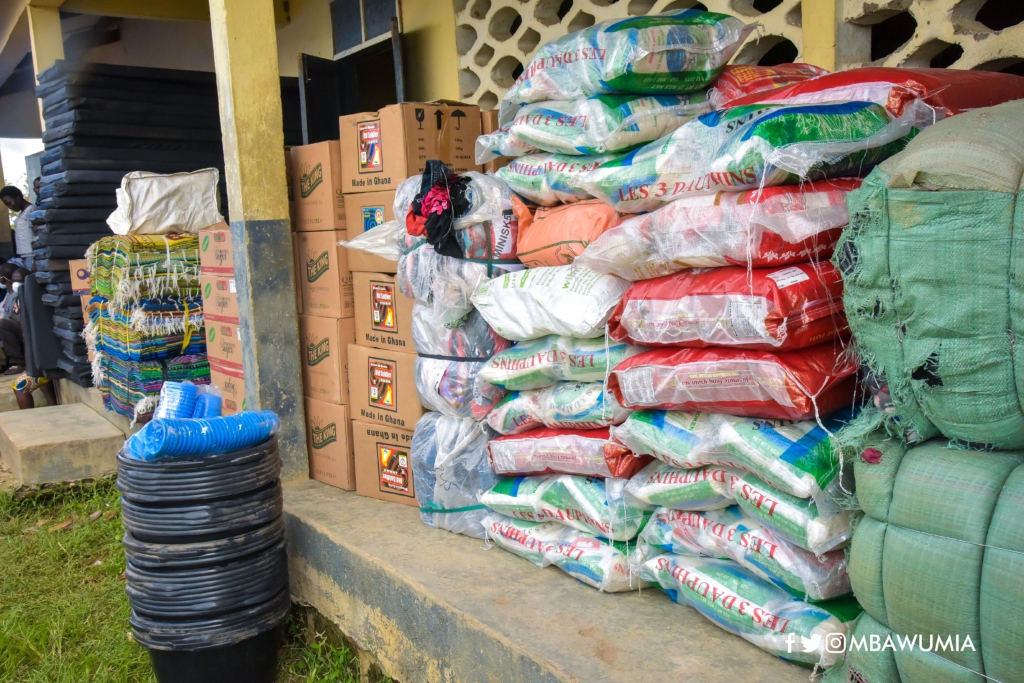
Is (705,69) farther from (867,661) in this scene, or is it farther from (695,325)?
(867,661)

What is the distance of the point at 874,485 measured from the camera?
1.56 meters

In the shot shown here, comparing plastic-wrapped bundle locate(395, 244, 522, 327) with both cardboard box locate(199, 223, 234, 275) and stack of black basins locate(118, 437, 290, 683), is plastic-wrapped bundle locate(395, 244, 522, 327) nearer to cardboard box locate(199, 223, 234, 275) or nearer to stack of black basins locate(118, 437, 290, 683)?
stack of black basins locate(118, 437, 290, 683)

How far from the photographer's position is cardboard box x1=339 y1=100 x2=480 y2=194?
3104 millimetres

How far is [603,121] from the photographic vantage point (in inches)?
89.4

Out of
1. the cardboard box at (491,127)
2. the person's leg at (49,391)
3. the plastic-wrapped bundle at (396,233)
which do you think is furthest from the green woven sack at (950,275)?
the person's leg at (49,391)

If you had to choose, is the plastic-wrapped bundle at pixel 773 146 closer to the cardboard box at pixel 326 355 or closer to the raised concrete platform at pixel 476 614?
the raised concrete platform at pixel 476 614

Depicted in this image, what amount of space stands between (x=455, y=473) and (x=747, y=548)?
1202 mm

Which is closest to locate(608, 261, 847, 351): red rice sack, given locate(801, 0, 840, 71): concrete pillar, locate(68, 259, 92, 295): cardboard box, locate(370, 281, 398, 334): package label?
locate(801, 0, 840, 71): concrete pillar

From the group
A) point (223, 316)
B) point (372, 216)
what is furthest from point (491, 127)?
point (223, 316)

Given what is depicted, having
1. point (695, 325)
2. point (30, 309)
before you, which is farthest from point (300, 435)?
point (30, 309)

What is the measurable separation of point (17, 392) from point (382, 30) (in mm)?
4755

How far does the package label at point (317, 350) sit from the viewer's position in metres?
3.55

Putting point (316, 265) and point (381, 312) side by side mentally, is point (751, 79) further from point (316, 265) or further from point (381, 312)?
point (316, 265)

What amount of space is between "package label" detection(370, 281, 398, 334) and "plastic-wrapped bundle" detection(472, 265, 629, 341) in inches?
24.7
